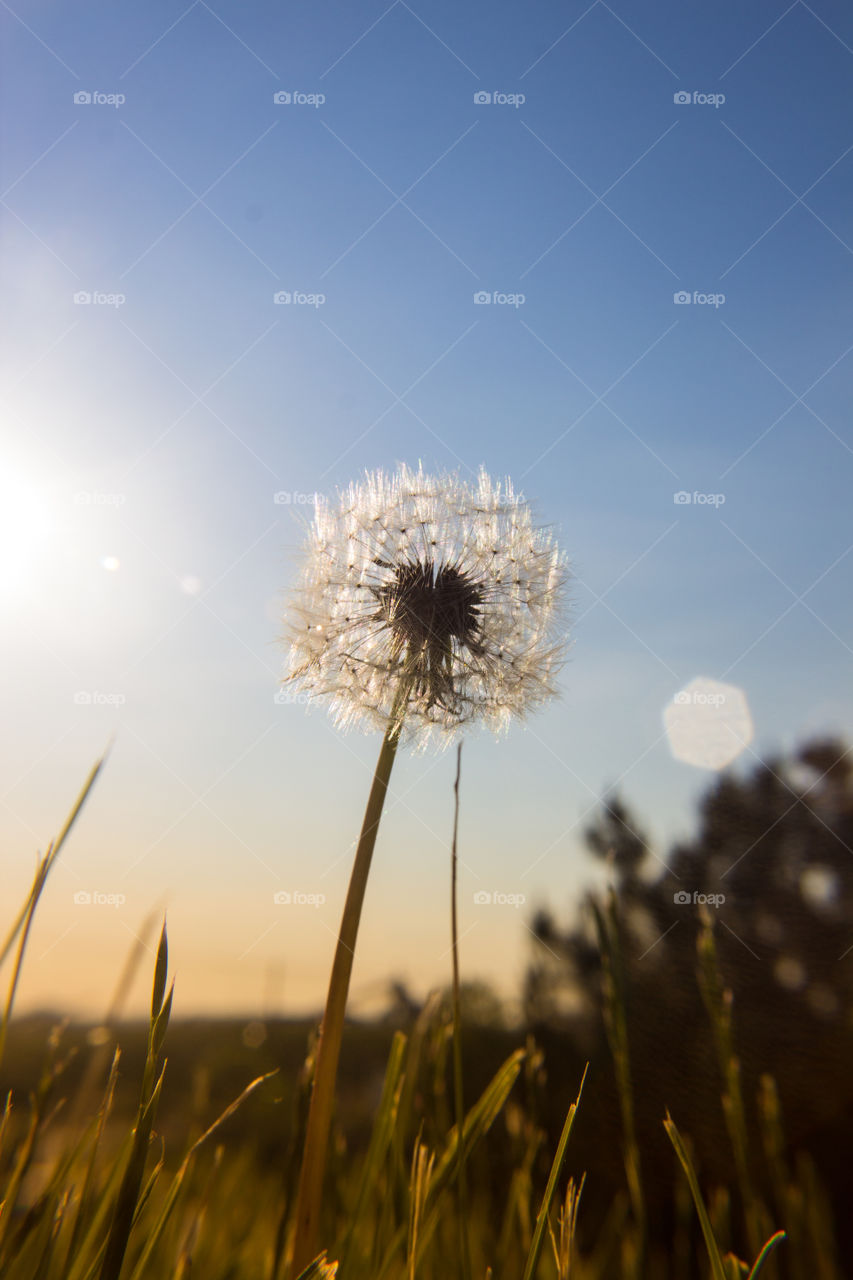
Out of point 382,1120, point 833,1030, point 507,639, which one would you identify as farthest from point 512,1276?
point 833,1030

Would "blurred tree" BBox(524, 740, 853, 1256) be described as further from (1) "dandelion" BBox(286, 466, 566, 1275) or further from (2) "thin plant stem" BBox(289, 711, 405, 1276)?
(2) "thin plant stem" BBox(289, 711, 405, 1276)

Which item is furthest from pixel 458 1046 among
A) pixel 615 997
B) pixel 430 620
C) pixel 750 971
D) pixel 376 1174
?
pixel 750 971

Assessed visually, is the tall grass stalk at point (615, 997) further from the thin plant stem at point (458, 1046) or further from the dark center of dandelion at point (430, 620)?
the dark center of dandelion at point (430, 620)

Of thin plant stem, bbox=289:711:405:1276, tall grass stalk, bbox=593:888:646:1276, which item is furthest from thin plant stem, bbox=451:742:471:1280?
thin plant stem, bbox=289:711:405:1276

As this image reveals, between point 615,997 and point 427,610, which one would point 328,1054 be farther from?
point 427,610

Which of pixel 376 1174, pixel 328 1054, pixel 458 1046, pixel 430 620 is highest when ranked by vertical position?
pixel 430 620

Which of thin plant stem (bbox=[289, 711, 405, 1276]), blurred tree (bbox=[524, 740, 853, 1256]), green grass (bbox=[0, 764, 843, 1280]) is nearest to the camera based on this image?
green grass (bbox=[0, 764, 843, 1280])

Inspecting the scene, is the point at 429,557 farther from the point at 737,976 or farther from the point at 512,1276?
the point at 737,976
